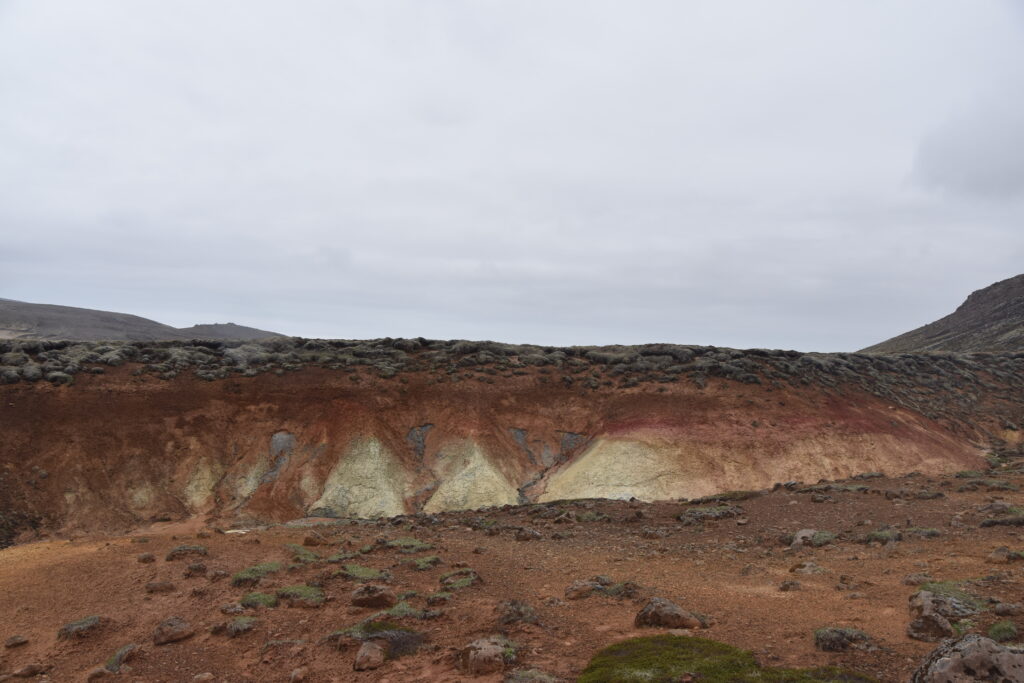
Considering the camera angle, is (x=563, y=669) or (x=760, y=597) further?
(x=760, y=597)

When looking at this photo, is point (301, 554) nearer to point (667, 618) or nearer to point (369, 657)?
point (369, 657)

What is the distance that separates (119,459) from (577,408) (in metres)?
23.7

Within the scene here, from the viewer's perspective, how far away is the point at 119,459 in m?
27.6

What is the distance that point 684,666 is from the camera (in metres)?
8.49

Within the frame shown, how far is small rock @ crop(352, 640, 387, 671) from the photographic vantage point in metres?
10.1

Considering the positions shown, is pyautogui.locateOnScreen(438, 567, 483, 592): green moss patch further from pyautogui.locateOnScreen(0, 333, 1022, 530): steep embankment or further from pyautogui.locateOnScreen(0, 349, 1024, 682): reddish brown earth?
pyautogui.locateOnScreen(0, 333, 1022, 530): steep embankment

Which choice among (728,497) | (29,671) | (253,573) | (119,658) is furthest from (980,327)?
(29,671)

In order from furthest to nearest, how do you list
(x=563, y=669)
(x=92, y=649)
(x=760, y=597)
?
(x=760, y=597) < (x=92, y=649) < (x=563, y=669)

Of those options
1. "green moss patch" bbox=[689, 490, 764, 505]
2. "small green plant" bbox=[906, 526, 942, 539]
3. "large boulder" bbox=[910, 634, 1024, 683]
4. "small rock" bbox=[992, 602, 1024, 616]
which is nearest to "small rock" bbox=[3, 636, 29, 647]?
"large boulder" bbox=[910, 634, 1024, 683]

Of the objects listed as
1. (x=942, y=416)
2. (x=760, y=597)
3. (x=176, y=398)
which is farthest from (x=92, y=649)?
(x=942, y=416)

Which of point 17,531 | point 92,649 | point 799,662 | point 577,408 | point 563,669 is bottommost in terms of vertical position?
point 17,531

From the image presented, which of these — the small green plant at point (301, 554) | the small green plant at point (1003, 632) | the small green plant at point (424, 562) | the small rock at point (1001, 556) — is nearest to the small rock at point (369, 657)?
the small green plant at point (424, 562)

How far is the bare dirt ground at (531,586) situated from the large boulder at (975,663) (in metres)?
2.06

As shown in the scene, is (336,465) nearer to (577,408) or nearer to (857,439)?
(577,408)
